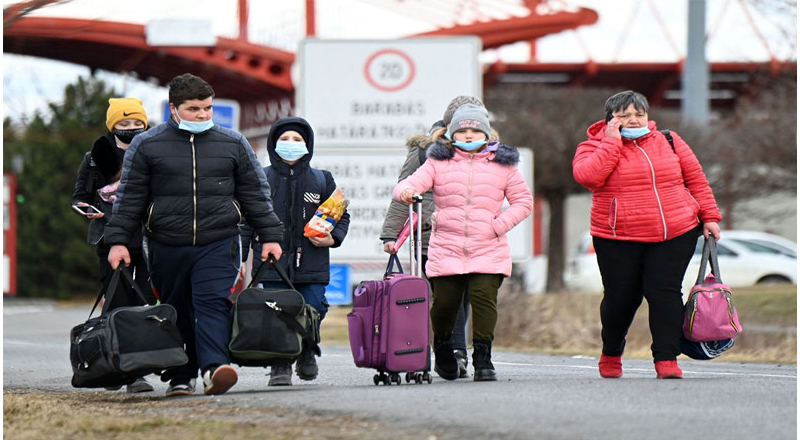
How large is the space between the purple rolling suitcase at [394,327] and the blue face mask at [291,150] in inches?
41.9

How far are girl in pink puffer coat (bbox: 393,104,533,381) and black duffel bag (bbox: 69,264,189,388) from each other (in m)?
1.50

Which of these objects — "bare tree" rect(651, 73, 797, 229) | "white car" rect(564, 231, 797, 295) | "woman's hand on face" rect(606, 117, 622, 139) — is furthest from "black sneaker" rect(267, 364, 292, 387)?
"bare tree" rect(651, 73, 797, 229)

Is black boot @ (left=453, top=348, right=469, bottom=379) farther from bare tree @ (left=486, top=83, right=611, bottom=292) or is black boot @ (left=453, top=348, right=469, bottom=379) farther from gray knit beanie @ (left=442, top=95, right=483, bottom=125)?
bare tree @ (left=486, top=83, right=611, bottom=292)

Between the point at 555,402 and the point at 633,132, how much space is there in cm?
216

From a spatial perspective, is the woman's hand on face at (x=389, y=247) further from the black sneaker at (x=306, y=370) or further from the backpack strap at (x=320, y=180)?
the black sneaker at (x=306, y=370)

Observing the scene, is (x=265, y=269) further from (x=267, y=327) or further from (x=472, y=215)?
(x=472, y=215)

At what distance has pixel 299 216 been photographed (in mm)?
9516

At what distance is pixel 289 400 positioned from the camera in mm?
7750

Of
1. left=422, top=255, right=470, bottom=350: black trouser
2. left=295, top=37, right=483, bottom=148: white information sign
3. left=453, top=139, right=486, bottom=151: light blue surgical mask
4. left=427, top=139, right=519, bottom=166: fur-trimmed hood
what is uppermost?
left=295, top=37, right=483, bottom=148: white information sign

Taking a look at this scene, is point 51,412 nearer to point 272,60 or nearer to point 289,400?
point 289,400

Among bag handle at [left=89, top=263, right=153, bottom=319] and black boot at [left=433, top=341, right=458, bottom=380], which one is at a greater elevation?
bag handle at [left=89, top=263, right=153, bottom=319]

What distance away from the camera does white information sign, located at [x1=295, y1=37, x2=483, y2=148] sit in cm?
1728

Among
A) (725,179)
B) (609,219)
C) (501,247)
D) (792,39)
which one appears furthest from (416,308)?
(725,179)

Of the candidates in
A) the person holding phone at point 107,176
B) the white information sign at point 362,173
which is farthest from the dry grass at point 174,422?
the white information sign at point 362,173
